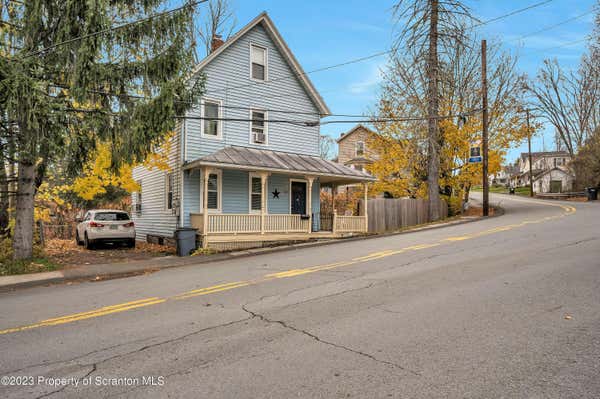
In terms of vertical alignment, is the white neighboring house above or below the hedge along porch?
above

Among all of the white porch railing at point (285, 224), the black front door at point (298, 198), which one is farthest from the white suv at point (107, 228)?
the black front door at point (298, 198)

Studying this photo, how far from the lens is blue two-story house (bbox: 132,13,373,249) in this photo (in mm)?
15914

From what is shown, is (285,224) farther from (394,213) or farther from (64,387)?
(64,387)

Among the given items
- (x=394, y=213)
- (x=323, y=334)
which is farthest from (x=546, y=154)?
(x=323, y=334)

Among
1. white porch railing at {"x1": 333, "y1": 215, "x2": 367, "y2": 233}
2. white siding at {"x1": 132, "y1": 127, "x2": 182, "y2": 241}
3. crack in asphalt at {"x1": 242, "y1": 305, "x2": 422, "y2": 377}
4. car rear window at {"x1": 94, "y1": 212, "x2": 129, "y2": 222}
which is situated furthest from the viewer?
white porch railing at {"x1": 333, "y1": 215, "x2": 367, "y2": 233}

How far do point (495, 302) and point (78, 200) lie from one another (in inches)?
1260

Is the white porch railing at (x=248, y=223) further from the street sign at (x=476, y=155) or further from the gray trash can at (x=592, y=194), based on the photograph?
the gray trash can at (x=592, y=194)

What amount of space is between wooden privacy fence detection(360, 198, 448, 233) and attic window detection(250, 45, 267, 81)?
799cm

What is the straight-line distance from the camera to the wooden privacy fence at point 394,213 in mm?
20438

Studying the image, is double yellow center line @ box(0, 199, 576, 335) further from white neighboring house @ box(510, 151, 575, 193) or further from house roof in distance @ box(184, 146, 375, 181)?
white neighboring house @ box(510, 151, 575, 193)

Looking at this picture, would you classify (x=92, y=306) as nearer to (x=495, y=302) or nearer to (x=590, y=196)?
(x=495, y=302)

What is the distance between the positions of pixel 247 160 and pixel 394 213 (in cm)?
953

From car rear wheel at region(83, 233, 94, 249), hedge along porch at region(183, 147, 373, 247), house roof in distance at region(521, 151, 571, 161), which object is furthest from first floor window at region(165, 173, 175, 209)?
house roof in distance at region(521, 151, 571, 161)

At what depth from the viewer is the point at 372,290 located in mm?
6855
